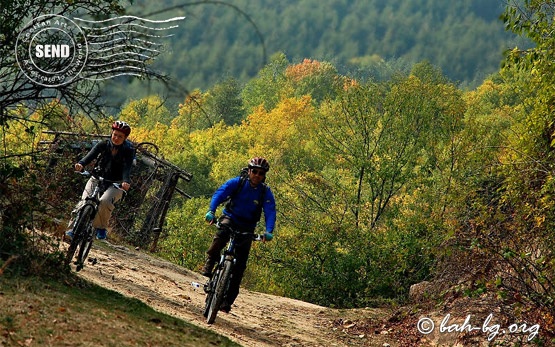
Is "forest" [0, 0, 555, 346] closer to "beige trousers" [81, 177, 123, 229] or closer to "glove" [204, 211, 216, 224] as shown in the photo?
"beige trousers" [81, 177, 123, 229]

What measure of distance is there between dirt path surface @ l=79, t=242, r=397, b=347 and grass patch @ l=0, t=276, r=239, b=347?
937 millimetres

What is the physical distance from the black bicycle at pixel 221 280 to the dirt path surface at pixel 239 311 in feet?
0.71

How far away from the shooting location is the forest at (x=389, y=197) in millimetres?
10695

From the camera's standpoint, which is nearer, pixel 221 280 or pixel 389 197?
pixel 221 280

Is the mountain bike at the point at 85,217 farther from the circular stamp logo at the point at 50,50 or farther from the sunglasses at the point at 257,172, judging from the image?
the sunglasses at the point at 257,172

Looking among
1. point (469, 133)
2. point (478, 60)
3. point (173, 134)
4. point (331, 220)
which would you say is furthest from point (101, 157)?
point (478, 60)

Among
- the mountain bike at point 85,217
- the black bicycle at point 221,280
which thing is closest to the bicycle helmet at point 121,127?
the mountain bike at point 85,217

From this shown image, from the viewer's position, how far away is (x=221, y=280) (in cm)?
1054

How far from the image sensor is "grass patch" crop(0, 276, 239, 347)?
7410mm

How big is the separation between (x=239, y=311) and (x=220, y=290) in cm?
327

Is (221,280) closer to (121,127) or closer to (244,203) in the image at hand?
(244,203)

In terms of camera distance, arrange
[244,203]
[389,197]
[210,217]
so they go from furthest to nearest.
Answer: [389,197], [244,203], [210,217]

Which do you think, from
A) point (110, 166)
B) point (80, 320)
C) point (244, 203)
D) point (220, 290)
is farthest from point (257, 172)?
point (80, 320)

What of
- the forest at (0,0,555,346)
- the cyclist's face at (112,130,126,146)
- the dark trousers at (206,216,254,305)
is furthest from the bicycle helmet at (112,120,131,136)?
the dark trousers at (206,216,254,305)
